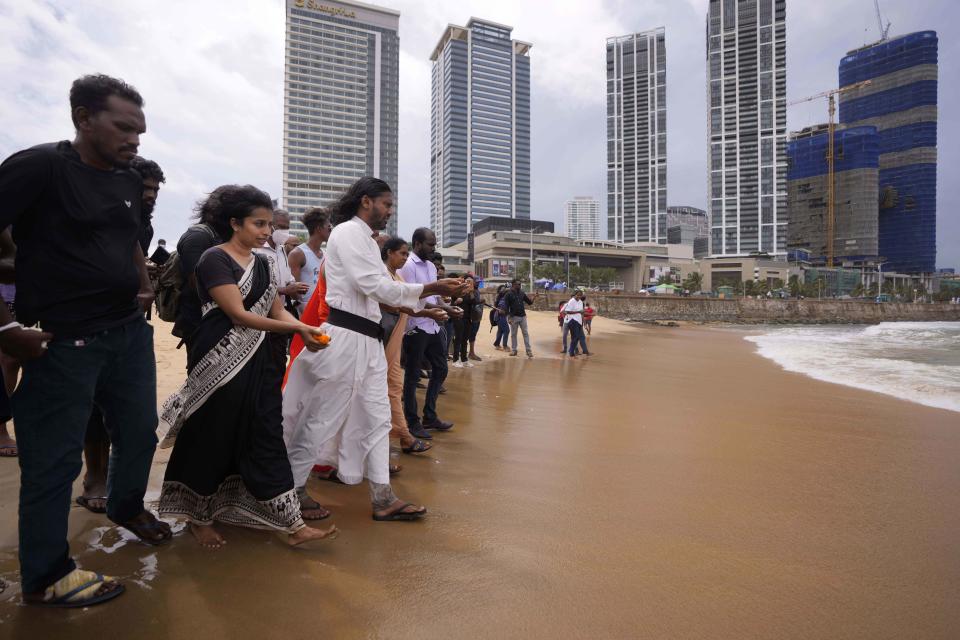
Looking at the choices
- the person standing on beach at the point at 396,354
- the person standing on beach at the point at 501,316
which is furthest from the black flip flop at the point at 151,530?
the person standing on beach at the point at 501,316

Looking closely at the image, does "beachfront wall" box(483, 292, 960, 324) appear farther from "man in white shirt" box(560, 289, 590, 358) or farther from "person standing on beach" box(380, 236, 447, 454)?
"person standing on beach" box(380, 236, 447, 454)

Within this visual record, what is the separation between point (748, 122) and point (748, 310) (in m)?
86.0

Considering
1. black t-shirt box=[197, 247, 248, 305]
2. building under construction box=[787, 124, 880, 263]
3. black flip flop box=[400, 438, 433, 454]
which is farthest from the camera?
building under construction box=[787, 124, 880, 263]

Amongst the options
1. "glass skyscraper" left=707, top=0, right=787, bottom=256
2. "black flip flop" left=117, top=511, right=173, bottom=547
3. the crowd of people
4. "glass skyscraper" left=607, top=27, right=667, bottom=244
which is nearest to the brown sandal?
the crowd of people

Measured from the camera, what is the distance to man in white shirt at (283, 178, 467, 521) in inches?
103

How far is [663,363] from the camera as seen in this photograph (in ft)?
38.5

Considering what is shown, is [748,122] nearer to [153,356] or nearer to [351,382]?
[351,382]

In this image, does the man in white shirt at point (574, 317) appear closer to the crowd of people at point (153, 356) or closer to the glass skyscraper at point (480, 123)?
the crowd of people at point (153, 356)

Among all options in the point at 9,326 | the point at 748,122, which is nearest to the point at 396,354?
the point at 9,326

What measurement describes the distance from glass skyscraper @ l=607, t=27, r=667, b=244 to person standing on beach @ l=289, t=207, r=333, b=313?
155 m

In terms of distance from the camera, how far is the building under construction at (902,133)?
107 metres

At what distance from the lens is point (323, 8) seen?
99062 millimetres

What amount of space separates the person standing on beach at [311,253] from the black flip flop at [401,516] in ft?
6.91

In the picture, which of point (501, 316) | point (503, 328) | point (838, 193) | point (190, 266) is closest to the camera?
point (190, 266)
